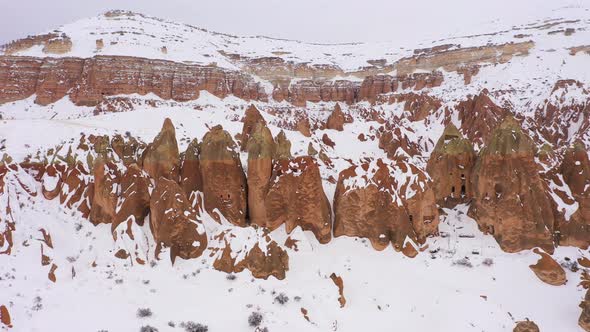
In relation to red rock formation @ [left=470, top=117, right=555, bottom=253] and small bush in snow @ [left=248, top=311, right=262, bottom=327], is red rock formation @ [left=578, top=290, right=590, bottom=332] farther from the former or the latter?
small bush in snow @ [left=248, top=311, right=262, bottom=327]

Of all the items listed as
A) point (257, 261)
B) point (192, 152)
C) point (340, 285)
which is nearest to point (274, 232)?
point (257, 261)

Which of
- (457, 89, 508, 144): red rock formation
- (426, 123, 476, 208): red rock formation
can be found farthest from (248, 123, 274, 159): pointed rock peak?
(457, 89, 508, 144): red rock formation

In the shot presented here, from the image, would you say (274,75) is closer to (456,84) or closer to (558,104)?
(456,84)

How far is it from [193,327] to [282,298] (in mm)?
3333

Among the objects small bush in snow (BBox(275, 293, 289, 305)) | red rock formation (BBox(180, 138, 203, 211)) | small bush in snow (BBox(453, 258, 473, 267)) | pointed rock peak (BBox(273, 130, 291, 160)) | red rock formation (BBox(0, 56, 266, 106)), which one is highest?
red rock formation (BBox(0, 56, 266, 106))

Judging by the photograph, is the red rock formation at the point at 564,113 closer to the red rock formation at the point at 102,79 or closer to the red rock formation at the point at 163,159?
the red rock formation at the point at 163,159

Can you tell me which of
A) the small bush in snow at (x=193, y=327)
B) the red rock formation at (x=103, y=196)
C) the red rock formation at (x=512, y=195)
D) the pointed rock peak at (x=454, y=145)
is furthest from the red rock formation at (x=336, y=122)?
the small bush in snow at (x=193, y=327)

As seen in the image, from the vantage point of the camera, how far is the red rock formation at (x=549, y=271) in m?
14.6

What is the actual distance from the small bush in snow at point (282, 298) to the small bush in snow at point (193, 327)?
9.01 ft

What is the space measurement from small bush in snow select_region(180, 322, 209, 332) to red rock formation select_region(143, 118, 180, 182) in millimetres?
7925

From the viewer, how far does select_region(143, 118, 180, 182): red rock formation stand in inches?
719

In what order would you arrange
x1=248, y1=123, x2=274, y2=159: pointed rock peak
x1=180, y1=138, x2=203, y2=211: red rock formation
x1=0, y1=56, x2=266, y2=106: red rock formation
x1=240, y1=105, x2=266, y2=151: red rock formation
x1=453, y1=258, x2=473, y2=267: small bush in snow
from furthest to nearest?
1. x1=0, y1=56, x2=266, y2=106: red rock formation
2. x1=240, y1=105, x2=266, y2=151: red rock formation
3. x1=180, y1=138, x2=203, y2=211: red rock formation
4. x1=248, y1=123, x2=274, y2=159: pointed rock peak
5. x1=453, y1=258, x2=473, y2=267: small bush in snow

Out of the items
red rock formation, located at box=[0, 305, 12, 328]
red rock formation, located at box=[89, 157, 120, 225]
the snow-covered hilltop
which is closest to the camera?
red rock formation, located at box=[0, 305, 12, 328]

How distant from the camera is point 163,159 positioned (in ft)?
60.0
